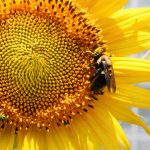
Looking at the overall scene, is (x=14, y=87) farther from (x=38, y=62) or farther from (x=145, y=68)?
(x=145, y=68)

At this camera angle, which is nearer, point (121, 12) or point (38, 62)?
point (38, 62)

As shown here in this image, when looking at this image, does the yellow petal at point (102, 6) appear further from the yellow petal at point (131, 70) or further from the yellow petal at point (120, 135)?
the yellow petal at point (120, 135)

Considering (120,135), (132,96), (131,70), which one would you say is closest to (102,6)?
(131,70)

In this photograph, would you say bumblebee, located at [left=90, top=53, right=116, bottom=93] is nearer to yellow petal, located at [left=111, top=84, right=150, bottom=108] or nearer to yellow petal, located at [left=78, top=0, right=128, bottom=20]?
yellow petal, located at [left=111, top=84, right=150, bottom=108]

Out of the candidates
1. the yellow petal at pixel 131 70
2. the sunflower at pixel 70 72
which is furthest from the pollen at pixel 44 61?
the yellow petal at pixel 131 70

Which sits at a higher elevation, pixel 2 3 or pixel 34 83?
pixel 2 3

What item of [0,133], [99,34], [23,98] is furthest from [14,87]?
[99,34]

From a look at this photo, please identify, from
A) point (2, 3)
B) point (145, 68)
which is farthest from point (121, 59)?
A: point (2, 3)

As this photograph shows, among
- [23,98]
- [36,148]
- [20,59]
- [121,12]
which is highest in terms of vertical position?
[121,12]
